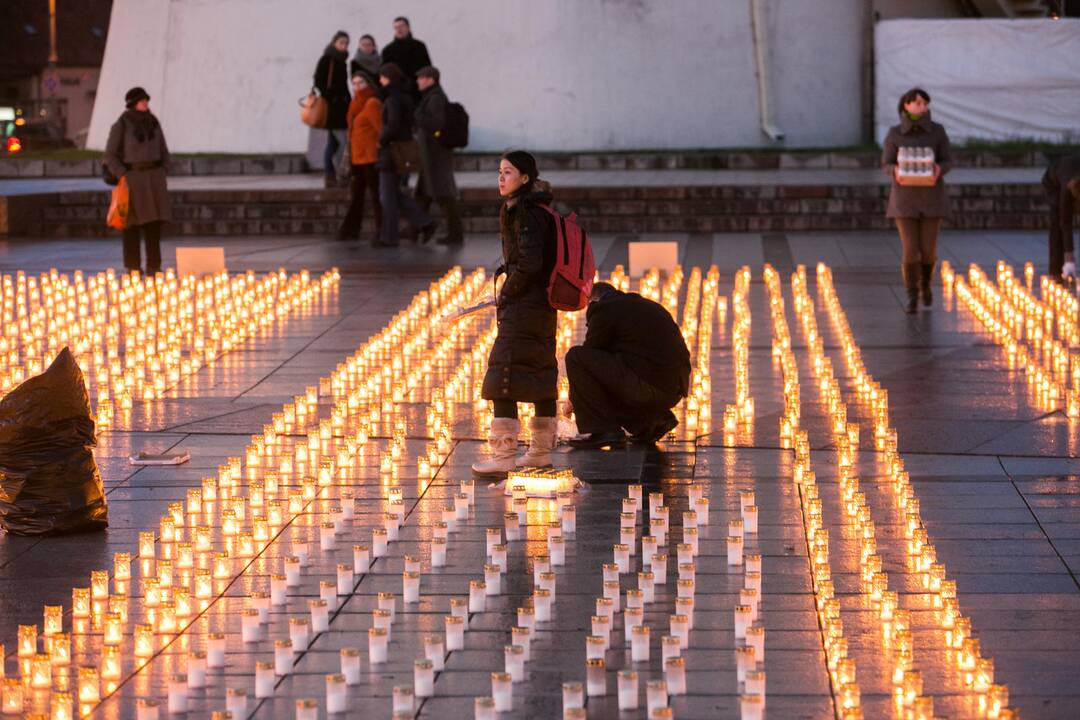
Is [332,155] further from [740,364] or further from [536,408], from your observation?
[536,408]

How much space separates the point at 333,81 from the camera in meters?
22.6

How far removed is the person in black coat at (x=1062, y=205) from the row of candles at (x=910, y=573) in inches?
196

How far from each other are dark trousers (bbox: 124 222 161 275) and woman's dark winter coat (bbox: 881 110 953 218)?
23.8 feet

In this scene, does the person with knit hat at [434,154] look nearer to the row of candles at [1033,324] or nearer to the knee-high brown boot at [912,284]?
the row of candles at [1033,324]

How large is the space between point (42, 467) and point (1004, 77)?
23326mm

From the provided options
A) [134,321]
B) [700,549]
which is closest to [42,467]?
[700,549]

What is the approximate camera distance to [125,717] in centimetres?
562

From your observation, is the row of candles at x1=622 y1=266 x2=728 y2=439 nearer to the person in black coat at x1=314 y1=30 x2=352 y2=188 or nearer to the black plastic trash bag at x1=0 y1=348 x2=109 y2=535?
the black plastic trash bag at x1=0 y1=348 x2=109 y2=535

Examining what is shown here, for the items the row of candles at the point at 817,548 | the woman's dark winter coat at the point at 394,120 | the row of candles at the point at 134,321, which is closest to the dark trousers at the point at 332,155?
the woman's dark winter coat at the point at 394,120

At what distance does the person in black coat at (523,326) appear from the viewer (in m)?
8.66

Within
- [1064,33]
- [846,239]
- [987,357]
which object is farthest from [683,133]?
[987,357]

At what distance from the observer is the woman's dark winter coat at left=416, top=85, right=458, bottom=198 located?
19.7 m

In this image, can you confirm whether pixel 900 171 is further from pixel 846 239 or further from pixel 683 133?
pixel 683 133

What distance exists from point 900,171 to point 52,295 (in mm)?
7171
